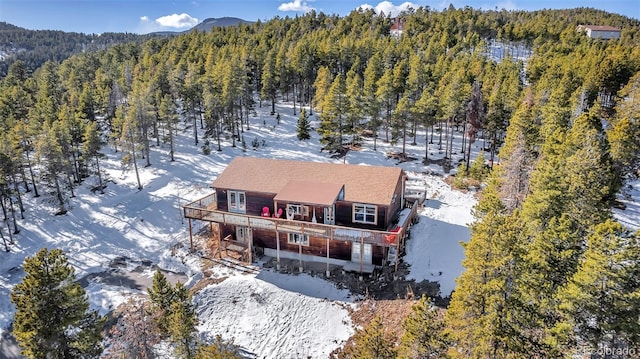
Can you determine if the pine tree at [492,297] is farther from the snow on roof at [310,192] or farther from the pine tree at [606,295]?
the snow on roof at [310,192]

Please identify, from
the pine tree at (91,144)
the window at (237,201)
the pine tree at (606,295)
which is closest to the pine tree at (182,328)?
the window at (237,201)

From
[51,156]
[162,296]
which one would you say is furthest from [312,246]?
[51,156]

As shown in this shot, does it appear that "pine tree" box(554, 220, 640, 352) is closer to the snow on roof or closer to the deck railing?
the deck railing

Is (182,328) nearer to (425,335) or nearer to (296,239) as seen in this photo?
A: (425,335)

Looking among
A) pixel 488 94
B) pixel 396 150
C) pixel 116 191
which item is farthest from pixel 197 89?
pixel 488 94

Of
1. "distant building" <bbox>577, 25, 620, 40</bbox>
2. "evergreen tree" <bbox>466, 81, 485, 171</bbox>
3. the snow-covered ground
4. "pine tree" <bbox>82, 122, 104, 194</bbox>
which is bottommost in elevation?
the snow-covered ground

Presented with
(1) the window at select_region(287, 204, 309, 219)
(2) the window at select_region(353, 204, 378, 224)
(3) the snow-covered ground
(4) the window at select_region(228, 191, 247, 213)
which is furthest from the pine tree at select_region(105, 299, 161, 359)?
(2) the window at select_region(353, 204, 378, 224)
